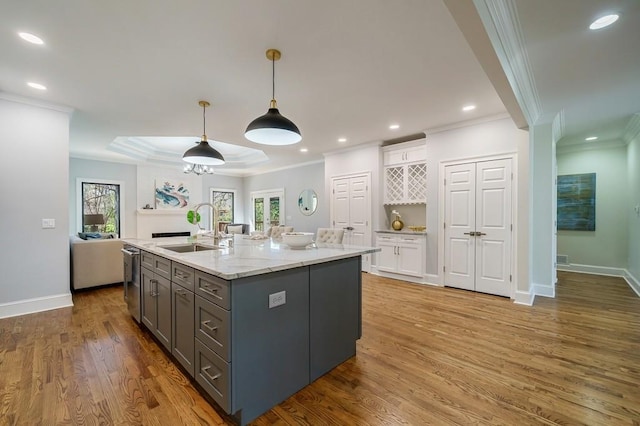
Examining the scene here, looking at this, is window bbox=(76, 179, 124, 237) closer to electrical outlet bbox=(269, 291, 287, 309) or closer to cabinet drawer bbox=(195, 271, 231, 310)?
cabinet drawer bbox=(195, 271, 231, 310)

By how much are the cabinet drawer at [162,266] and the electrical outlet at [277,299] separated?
1023mm

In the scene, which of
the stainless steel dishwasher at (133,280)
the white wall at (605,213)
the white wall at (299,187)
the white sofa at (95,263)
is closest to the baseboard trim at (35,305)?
the white sofa at (95,263)

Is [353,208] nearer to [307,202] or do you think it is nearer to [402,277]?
[402,277]

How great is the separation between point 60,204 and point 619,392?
5917 mm

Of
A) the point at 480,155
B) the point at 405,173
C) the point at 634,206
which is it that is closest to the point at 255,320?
the point at 480,155

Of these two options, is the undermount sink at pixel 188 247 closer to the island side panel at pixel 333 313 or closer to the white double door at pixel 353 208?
the island side panel at pixel 333 313

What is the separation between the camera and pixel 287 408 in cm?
175

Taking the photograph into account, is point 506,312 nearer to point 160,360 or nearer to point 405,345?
point 405,345

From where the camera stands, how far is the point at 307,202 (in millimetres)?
7617

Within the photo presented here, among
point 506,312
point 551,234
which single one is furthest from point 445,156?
point 506,312

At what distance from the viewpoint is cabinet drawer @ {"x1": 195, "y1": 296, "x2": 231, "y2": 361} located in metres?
1.56

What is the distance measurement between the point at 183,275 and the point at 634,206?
6.60 metres

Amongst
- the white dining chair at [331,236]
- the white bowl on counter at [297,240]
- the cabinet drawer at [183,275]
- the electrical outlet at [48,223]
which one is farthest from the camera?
the white dining chair at [331,236]

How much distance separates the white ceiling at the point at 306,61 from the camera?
196cm
